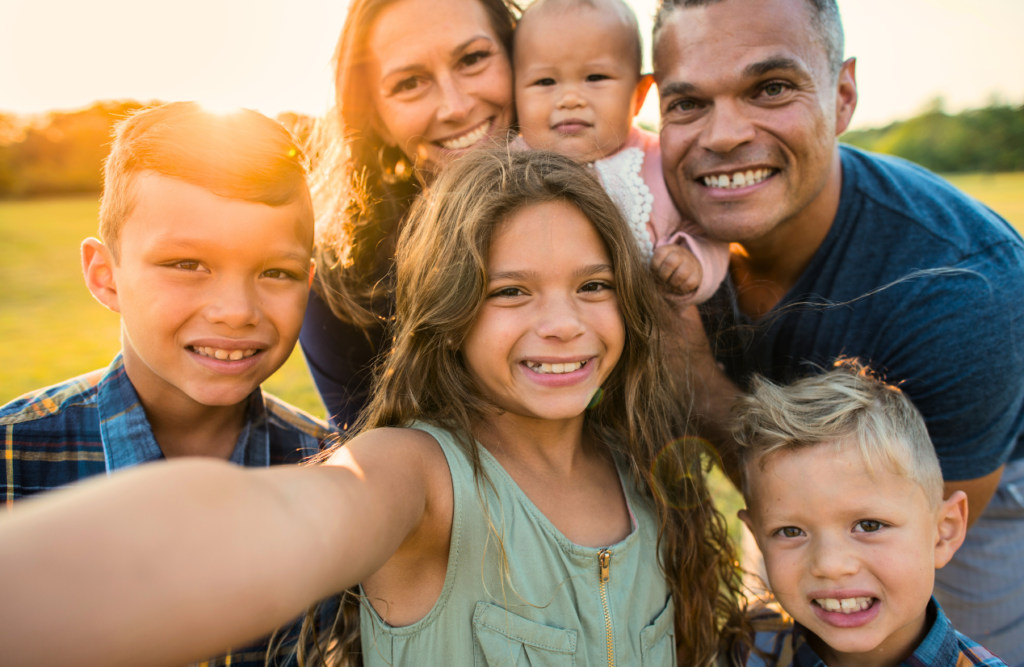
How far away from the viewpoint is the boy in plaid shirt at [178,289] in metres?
2.01

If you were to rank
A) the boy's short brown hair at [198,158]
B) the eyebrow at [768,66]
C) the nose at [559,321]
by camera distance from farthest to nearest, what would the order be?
1. the eyebrow at [768,66]
2. the boy's short brown hair at [198,158]
3. the nose at [559,321]

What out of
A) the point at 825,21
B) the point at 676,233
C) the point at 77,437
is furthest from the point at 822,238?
the point at 77,437

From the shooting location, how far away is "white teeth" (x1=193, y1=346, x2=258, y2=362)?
2105mm

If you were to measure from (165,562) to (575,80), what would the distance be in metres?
2.55

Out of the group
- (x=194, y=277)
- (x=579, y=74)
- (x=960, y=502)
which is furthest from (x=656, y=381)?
(x=194, y=277)

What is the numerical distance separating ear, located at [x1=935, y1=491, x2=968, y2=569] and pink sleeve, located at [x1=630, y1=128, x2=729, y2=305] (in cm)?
110

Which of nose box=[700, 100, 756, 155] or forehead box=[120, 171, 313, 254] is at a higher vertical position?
nose box=[700, 100, 756, 155]

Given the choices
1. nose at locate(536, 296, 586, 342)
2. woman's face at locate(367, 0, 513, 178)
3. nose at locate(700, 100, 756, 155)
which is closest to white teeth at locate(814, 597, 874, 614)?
nose at locate(536, 296, 586, 342)

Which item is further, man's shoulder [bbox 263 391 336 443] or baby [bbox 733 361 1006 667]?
man's shoulder [bbox 263 391 336 443]

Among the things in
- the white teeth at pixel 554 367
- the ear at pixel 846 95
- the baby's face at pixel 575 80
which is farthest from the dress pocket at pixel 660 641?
the ear at pixel 846 95

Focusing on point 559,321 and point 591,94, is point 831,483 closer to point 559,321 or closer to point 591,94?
point 559,321

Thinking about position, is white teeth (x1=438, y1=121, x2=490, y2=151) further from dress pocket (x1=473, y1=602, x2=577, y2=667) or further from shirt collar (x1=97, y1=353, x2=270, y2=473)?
dress pocket (x1=473, y1=602, x2=577, y2=667)

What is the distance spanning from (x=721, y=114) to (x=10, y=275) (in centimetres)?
2780

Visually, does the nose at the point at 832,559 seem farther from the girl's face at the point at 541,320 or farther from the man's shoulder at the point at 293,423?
the man's shoulder at the point at 293,423
